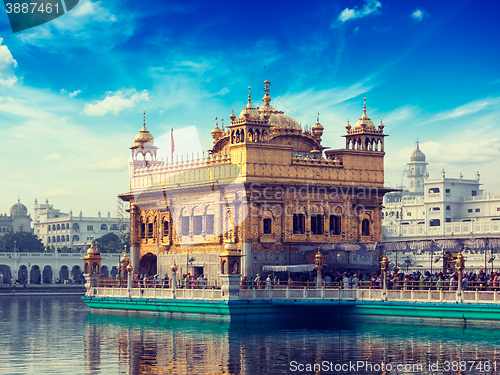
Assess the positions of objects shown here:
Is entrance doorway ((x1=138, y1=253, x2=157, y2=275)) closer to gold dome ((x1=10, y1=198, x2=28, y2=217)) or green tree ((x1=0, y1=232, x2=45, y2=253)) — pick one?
green tree ((x1=0, y1=232, x2=45, y2=253))

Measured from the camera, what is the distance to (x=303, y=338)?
103 ft

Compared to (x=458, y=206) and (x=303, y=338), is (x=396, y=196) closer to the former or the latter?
(x=458, y=206)

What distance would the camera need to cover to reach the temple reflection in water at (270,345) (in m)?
25.1

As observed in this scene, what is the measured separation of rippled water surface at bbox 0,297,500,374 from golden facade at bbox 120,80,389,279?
6.11 m

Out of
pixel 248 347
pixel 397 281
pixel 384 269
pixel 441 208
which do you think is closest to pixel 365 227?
pixel 384 269

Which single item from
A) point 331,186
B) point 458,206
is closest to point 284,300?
point 331,186

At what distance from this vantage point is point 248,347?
28891 millimetres

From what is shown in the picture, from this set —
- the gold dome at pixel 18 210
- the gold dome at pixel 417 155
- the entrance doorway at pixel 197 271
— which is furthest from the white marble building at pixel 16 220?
the entrance doorway at pixel 197 271

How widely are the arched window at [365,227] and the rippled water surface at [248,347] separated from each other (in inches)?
395

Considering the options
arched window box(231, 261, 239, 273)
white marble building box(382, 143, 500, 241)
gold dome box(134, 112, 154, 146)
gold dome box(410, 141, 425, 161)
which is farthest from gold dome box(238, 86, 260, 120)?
gold dome box(410, 141, 425, 161)

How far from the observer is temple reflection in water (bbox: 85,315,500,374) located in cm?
2511

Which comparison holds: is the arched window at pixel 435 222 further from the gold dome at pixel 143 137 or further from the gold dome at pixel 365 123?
the gold dome at pixel 365 123

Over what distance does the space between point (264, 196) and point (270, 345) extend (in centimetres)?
1454

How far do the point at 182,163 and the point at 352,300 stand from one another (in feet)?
46.4
